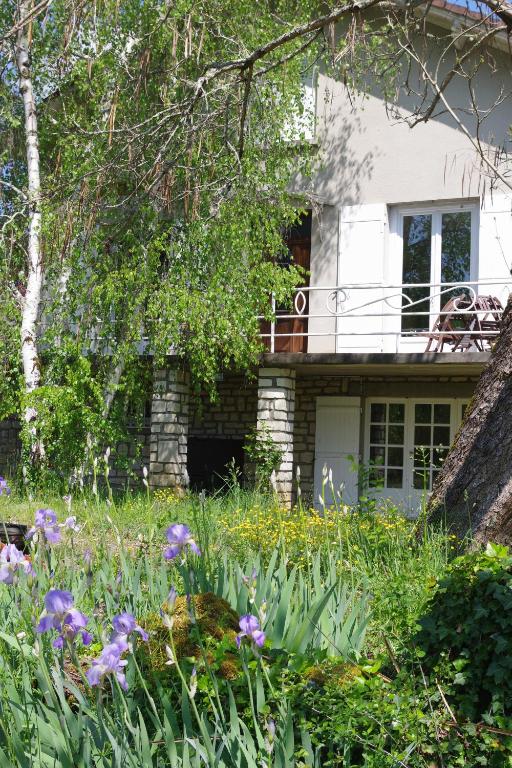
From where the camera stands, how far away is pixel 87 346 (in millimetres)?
11555

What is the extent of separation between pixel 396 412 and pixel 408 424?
28 cm

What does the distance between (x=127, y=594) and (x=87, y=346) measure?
8.42 m

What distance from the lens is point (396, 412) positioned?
1369cm

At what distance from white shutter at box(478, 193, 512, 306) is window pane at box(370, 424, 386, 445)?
287cm

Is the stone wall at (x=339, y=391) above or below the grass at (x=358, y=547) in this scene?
above

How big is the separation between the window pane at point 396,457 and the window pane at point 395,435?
0.11m

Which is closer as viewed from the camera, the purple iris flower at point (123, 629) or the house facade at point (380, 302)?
the purple iris flower at point (123, 629)

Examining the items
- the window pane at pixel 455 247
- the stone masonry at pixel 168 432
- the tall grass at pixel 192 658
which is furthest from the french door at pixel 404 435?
the tall grass at pixel 192 658

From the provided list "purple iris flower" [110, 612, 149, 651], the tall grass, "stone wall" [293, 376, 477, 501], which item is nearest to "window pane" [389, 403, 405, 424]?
"stone wall" [293, 376, 477, 501]

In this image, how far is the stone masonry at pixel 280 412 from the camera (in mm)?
12234

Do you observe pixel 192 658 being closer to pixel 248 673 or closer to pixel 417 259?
pixel 248 673

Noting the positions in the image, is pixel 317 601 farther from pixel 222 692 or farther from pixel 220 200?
pixel 220 200

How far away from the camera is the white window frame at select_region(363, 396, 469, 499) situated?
13.1 meters

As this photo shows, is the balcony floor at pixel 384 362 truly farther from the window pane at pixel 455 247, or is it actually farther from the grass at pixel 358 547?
the grass at pixel 358 547
